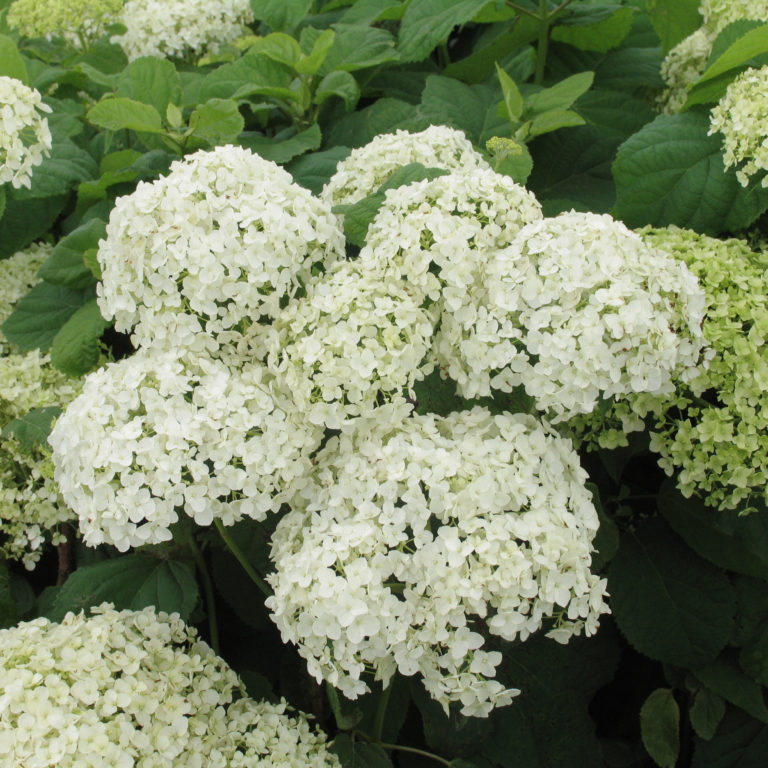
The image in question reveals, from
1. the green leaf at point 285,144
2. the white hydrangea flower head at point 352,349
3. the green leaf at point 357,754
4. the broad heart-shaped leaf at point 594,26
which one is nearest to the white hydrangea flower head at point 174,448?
the white hydrangea flower head at point 352,349

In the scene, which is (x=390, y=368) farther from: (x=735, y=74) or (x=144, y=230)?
(x=735, y=74)

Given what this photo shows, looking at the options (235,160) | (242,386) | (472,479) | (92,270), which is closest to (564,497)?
(472,479)

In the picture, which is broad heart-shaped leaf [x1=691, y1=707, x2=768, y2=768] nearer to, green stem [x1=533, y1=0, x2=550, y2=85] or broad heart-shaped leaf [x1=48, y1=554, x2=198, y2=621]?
broad heart-shaped leaf [x1=48, y1=554, x2=198, y2=621]

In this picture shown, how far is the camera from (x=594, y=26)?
2660 mm

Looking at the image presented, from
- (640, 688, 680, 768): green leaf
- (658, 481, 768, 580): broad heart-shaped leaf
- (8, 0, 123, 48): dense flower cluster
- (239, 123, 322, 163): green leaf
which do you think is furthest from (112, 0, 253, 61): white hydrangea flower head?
(640, 688, 680, 768): green leaf

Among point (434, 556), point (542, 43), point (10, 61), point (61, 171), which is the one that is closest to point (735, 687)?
point (434, 556)

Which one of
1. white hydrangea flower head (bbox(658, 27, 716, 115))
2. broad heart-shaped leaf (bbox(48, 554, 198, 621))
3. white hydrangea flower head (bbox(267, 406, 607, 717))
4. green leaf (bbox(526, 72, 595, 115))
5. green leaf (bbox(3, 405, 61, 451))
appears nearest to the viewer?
white hydrangea flower head (bbox(267, 406, 607, 717))

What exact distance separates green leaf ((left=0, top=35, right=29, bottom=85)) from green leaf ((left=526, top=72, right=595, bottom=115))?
1.41m

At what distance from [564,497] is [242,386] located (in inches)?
22.9

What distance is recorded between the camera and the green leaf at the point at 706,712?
1.98 metres

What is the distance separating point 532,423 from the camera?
1.51 meters

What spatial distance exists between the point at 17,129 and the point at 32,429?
70 cm

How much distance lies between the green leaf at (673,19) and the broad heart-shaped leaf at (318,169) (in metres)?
1.20

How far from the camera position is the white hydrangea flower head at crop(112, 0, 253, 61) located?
2877mm
